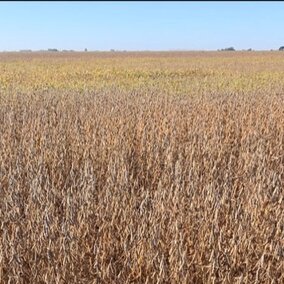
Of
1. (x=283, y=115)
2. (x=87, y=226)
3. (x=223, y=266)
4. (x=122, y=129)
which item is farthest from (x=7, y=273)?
(x=283, y=115)

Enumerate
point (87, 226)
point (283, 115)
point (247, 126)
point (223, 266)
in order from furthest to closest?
point (283, 115) → point (247, 126) → point (87, 226) → point (223, 266)

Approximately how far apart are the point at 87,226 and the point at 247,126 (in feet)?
10.5

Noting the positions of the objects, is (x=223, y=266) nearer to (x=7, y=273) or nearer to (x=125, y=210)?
(x=125, y=210)

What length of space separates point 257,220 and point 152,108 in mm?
3464

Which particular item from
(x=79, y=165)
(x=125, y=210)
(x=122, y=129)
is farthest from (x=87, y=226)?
(x=122, y=129)

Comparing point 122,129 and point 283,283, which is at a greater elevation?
point 122,129

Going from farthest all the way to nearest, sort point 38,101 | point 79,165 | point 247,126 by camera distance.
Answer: point 38,101, point 247,126, point 79,165

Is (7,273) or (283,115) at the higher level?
(283,115)

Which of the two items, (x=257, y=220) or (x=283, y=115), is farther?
(x=283, y=115)

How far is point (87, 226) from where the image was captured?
2.12 m

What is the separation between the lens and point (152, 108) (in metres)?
5.51

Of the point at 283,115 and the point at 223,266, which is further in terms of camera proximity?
the point at 283,115

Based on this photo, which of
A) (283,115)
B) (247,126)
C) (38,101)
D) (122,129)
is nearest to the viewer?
(122,129)

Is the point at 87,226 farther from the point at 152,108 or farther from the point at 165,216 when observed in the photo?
the point at 152,108
